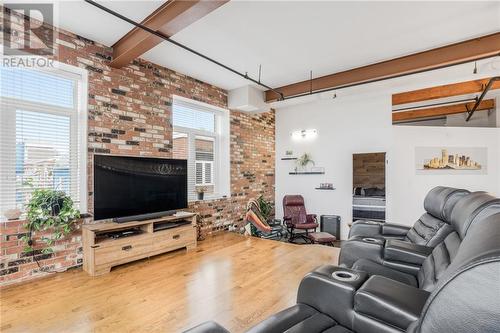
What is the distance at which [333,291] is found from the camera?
4.74ft

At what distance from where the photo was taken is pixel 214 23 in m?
3.12

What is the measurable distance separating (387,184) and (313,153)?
5.93ft

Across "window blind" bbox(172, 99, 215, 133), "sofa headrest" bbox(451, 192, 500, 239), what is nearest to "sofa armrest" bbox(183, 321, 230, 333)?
"sofa headrest" bbox(451, 192, 500, 239)

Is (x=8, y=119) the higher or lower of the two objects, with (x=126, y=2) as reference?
lower

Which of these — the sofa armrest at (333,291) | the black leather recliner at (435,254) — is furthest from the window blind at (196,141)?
the sofa armrest at (333,291)

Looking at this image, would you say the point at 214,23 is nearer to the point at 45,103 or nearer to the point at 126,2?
the point at 126,2

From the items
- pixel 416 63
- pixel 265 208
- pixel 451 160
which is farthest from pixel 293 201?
pixel 416 63

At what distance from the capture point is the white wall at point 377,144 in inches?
196

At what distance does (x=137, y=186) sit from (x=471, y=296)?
12.5 ft

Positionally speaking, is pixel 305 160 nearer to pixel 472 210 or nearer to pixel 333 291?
pixel 472 210

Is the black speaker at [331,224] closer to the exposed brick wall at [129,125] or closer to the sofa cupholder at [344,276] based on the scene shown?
the exposed brick wall at [129,125]

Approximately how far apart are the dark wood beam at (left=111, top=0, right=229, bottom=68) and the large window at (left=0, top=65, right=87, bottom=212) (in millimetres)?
647

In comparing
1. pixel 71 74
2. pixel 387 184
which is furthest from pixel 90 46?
pixel 387 184

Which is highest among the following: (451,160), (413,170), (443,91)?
(443,91)
